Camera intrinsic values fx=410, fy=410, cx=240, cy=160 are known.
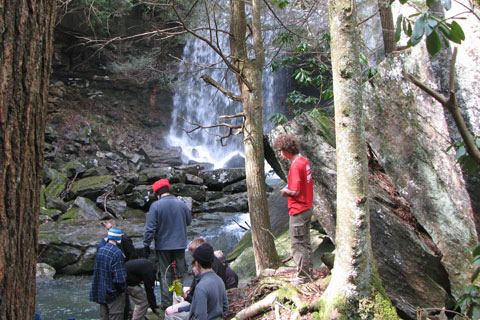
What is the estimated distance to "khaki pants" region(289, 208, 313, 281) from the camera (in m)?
4.58

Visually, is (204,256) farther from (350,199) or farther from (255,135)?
(255,135)

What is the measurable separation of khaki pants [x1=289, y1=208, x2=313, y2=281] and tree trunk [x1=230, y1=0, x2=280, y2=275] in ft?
3.98

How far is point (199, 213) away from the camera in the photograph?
13.4 m

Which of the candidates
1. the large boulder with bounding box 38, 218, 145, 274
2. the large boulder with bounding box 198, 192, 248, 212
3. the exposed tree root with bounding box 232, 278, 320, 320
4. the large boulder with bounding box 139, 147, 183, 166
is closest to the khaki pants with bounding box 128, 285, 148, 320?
the exposed tree root with bounding box 232, 278, 320, 320

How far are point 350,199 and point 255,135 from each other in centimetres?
284

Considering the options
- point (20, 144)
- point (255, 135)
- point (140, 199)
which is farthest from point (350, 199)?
point (140, 199)

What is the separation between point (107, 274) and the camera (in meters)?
4.71

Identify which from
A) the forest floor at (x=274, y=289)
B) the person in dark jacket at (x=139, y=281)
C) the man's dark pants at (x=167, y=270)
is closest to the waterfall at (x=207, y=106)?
the man's dark pants at (x=167, y=270)

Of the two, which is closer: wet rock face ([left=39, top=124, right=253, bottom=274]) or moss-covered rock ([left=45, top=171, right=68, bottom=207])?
wet rock face ([left=39, top=124, right=253, bottom=274])

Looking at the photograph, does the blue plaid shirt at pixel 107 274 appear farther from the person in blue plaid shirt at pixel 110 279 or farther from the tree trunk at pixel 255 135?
the tree trunk at pixel 255 135

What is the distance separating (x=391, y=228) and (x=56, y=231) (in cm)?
879

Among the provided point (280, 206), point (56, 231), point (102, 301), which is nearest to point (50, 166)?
point (56, 231)

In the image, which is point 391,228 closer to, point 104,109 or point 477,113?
point 477,113

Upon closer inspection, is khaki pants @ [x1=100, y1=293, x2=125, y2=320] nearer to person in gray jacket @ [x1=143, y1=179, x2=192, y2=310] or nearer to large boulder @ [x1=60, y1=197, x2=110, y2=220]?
person in gray jacket @ [x1=143, y1=179, x2=192, y2=310]
